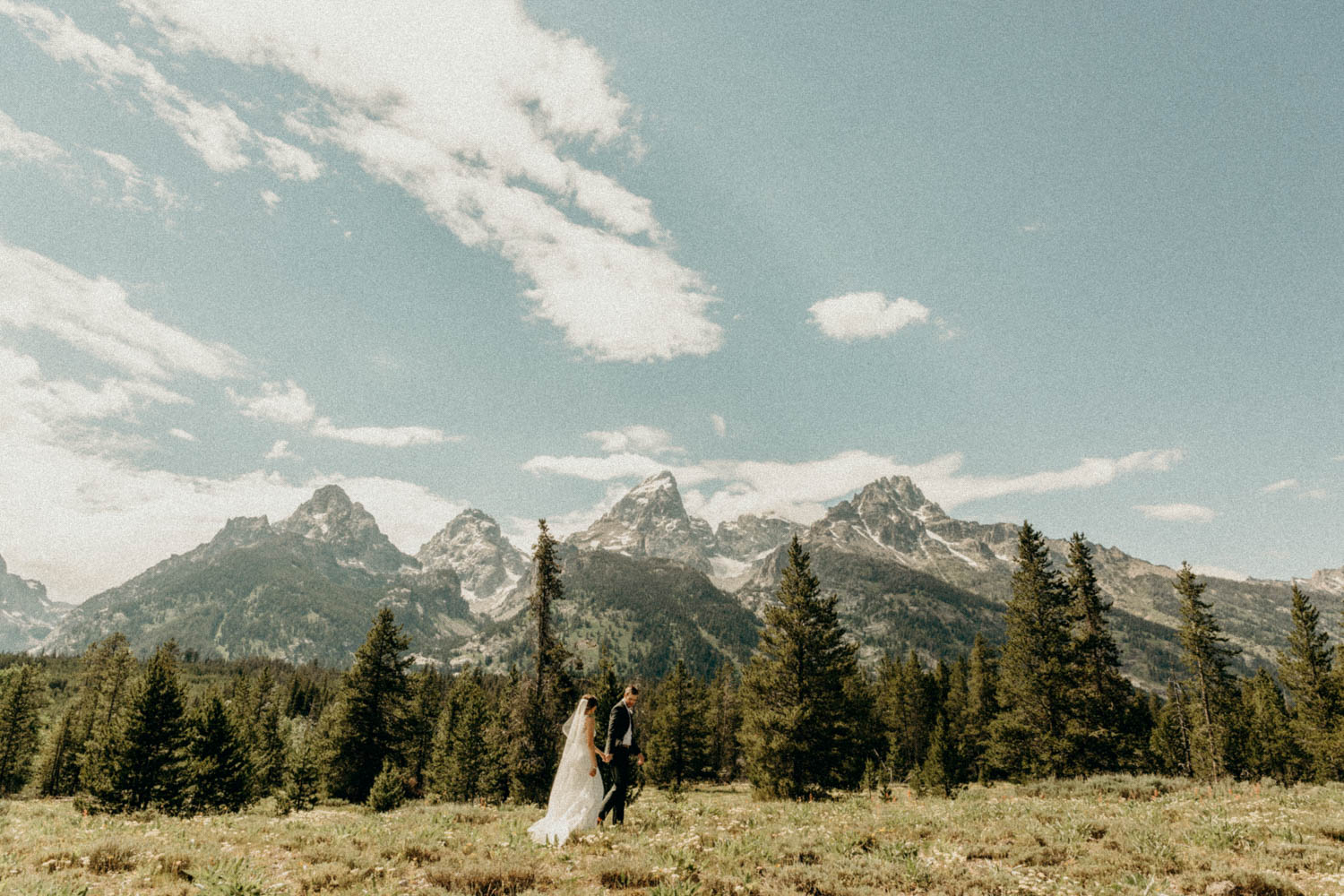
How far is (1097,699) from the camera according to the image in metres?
31.7

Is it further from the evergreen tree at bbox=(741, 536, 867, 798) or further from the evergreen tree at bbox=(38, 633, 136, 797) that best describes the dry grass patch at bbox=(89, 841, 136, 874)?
the evergreen tree at bbox=(38, 633, 136, 797)

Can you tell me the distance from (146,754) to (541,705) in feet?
64.0

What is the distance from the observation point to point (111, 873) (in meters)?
8.43

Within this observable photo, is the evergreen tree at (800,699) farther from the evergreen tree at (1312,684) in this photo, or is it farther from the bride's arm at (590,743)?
the evergreen tree at (1312,684)

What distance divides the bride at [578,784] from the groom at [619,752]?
7.9 inches

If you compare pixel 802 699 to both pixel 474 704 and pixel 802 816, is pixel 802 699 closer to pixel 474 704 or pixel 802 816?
pixel 802 816

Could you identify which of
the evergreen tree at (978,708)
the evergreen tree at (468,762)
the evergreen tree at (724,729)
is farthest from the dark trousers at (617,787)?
the evergreen tree at (724,729)

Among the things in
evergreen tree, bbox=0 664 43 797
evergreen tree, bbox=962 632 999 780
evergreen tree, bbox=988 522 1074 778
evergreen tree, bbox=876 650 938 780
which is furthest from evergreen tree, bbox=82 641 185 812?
evergreen tree, bbox=876 650 938 780

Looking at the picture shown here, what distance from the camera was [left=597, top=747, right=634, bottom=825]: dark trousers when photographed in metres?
11.9

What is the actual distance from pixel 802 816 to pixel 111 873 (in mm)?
12845

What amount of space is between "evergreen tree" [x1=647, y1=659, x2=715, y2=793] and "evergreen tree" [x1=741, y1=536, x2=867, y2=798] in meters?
31.1

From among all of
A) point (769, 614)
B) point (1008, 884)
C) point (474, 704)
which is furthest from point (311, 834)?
point (474, 704)

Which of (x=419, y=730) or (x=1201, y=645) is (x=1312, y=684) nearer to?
(x=1201, y=645)

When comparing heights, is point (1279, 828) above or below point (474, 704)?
above
